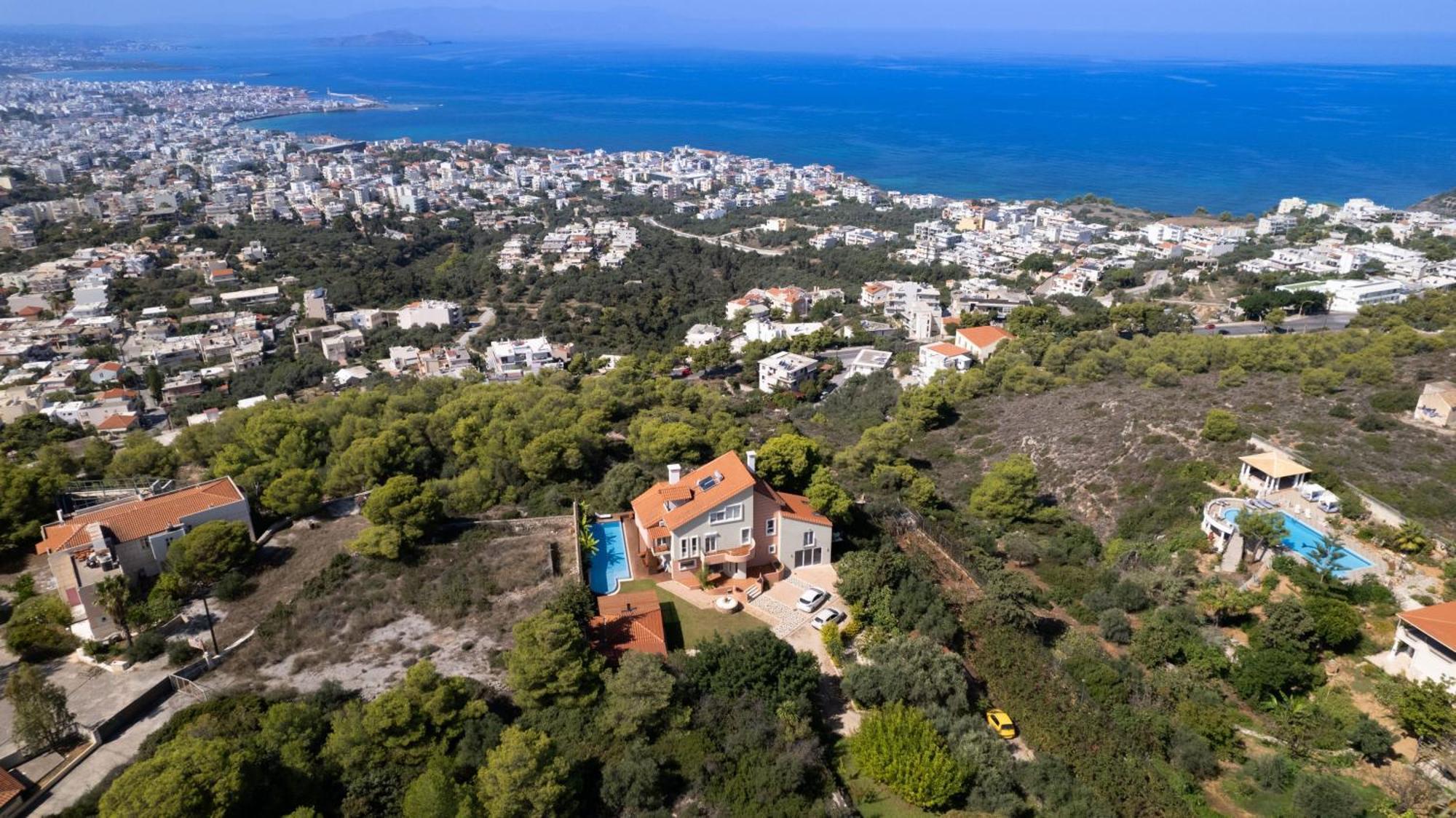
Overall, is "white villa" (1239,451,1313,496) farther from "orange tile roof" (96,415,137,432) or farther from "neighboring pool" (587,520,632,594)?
"orange tile roof" (96,415,137,432)

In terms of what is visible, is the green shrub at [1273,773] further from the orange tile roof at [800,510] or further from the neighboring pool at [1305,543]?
the orange tile roof at [800,510]

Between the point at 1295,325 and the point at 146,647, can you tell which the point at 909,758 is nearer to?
the point at 146,647

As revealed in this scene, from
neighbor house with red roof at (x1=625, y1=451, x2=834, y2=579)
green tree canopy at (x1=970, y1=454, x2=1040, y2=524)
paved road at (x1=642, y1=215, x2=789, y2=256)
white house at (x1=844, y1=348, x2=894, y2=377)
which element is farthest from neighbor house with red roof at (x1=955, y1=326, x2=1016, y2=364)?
paved road at (x1=642, y1=215, x2=789, y2=256)

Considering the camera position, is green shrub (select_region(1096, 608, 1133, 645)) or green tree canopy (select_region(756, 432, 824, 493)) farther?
green tree canopy (select_region(756, 432, 824, 493))

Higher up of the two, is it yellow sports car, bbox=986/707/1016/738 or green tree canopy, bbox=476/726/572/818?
green tree canopy, bbox=476/726/572/818

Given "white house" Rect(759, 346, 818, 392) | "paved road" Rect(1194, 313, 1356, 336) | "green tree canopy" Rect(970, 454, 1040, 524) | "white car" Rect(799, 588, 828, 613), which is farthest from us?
"paved road" Rect(1194, 313, 1356, 336)

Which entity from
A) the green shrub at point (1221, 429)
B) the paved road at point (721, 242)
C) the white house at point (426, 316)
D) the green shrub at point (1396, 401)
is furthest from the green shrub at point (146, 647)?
the paved road at point (721, 242)

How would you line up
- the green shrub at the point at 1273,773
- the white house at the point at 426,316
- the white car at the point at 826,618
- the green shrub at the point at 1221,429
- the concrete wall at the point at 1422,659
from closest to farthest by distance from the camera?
the green shrub at the point at 1273,773, the concrete wall at the point at 1422,659, the white car at the point at 826,618, the green shrub at the point at 1221,429, the white house at the point at 426,316
